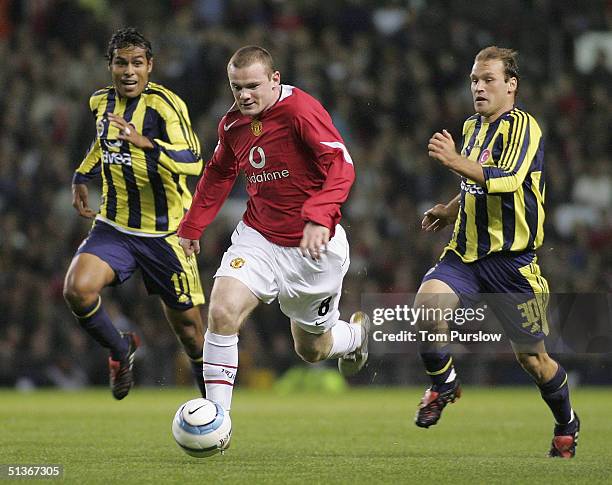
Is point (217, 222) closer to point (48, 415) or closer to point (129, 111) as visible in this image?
point (48, 415)

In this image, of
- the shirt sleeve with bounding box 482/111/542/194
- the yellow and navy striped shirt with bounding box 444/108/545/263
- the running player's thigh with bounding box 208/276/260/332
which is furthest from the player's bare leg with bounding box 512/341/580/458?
Result: the running player's thigh with bounding box 208/276/260/332

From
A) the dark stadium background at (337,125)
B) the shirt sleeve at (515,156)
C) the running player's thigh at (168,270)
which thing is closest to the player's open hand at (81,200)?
the running player's thigh at (168,270)

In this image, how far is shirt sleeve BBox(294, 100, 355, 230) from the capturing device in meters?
6.01

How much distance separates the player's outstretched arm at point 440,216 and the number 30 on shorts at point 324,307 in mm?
853

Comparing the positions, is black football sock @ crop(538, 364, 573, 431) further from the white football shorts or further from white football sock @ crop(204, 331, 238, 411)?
white football sock @ crop(204, 331, 238, 411)

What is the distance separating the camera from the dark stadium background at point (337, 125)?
13414 mm

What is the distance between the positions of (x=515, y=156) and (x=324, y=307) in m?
1.33

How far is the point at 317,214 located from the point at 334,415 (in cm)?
407

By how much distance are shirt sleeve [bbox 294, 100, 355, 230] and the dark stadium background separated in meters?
6.56


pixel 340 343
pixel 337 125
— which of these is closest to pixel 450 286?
pixel 340 343

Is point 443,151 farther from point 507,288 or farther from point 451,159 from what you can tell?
point 507,288

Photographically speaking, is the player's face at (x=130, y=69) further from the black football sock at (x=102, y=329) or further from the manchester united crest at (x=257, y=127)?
the manchester united crest at (x=257, y=127)

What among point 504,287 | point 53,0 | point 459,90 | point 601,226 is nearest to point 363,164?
point 459,90

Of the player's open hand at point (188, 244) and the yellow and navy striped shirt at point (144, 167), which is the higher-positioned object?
the yellow and navy striped shirt at point (144, 167)
